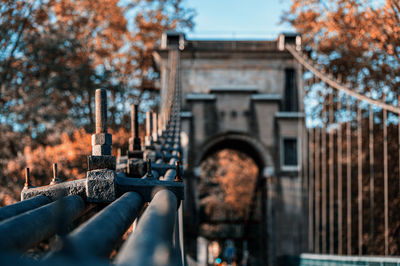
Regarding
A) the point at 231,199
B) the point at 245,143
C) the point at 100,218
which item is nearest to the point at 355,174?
the point at 245,143

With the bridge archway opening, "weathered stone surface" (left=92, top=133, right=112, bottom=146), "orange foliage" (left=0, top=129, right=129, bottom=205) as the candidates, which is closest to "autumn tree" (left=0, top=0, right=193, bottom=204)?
"orange foliage" (left=0, top=129, right=129, bottom=205)

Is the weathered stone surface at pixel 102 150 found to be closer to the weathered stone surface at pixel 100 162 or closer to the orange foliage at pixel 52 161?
the weathered stone surface at pixel 100 162

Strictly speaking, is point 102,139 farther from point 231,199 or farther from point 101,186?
point 231,199

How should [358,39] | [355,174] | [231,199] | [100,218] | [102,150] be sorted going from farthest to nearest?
[231,199] < [355,174] < [358,39] < [102,150] < [100,218]

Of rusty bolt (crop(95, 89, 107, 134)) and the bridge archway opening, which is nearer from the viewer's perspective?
rusty bolt (crop(95, 89, 107, 134))

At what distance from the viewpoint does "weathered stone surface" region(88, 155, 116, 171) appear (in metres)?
1.84

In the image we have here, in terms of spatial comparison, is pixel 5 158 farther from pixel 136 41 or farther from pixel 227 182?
pixel 227 182

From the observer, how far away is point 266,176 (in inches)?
424

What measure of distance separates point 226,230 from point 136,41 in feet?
25.9

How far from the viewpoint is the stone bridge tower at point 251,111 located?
34.7 ft

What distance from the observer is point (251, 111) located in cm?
1080

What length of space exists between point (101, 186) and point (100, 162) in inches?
3.5

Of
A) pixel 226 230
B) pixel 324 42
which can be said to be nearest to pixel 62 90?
pixel 324 42

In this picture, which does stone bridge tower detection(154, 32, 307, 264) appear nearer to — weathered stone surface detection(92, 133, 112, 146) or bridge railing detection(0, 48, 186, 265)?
bridge railing detection(0, 48, 186, 265)
